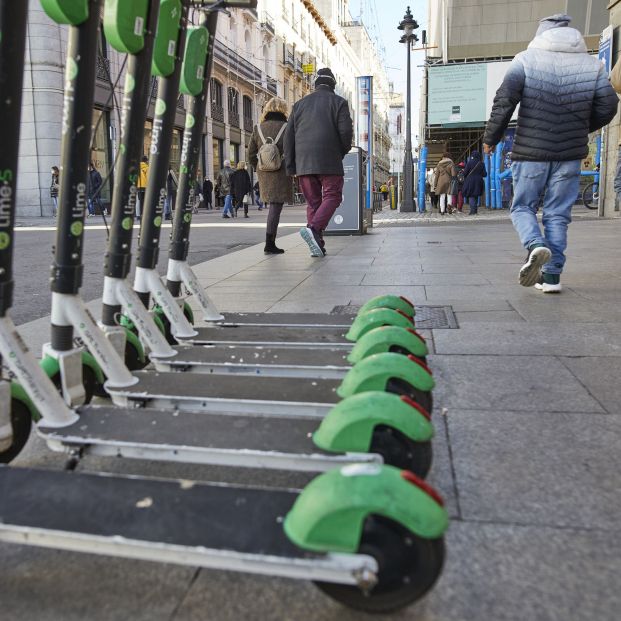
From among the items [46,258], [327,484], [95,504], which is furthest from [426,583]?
[46,258]

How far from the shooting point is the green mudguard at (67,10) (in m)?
1.74

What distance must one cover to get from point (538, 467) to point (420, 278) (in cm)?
408

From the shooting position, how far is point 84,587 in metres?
1.35

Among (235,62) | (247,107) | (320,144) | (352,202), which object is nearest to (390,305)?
(320,144)

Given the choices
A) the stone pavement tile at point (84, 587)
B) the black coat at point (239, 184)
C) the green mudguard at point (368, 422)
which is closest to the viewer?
the stone pavement tile at point (84, 587)

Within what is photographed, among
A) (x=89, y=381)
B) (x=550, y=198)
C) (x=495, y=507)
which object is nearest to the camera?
(x=495, y=507)

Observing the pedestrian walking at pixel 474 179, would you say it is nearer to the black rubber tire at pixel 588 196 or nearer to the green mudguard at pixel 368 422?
the black rubber tire at pixel 588 196

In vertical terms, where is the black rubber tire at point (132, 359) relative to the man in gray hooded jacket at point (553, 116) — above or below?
below

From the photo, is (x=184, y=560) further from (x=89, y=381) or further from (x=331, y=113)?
(x=331, y=113)

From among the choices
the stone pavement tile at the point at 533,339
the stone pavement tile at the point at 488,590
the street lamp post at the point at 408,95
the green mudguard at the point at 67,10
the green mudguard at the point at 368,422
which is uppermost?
the street lamp post at the point at 408,95

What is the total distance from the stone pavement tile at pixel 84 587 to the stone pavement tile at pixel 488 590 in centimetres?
6

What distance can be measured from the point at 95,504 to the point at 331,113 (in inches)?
248

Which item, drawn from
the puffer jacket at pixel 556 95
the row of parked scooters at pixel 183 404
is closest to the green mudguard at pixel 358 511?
the row of parked scooters at pixel 183 404

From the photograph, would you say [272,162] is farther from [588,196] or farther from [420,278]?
[588,196]
